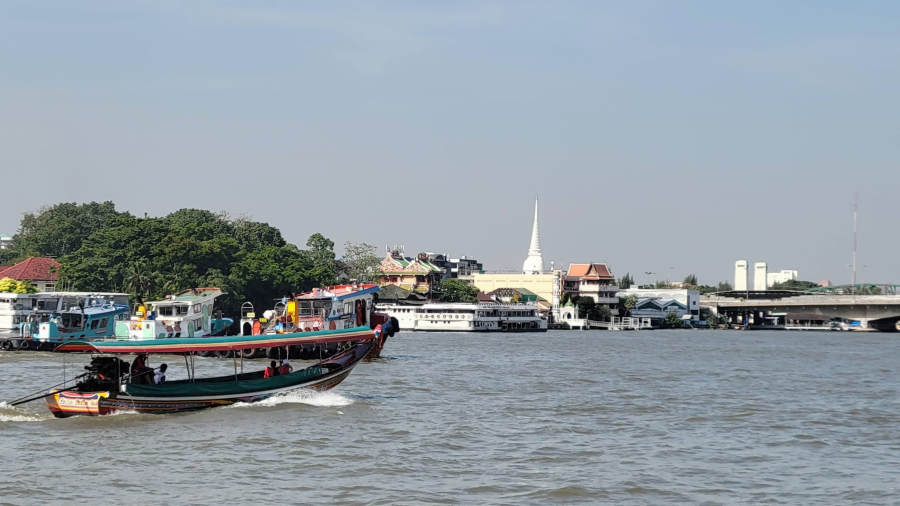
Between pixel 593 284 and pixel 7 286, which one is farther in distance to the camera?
pixel 593 284

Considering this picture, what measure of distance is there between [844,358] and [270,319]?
3288 centimetres

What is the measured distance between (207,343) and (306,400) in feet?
11.4

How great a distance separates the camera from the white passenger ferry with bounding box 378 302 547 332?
319 feet

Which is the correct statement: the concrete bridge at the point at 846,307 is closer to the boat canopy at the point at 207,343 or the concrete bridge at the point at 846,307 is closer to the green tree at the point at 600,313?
the green tree at the point at 600,313

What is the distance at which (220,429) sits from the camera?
24.3m

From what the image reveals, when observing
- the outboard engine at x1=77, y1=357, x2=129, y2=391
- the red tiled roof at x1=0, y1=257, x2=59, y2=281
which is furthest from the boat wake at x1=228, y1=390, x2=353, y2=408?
the red tiled roof at x1=0, y1=257, x2=59, y2=281

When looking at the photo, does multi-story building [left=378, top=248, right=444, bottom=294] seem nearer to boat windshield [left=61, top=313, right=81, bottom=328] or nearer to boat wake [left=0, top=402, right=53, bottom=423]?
boat windshield [left=61, top=313, right=81, bottom=328]

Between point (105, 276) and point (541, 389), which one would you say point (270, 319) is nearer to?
point (541, 389)

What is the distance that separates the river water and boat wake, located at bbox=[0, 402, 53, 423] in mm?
71

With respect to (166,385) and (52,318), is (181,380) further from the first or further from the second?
(52,318)

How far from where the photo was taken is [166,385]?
86.0 feet

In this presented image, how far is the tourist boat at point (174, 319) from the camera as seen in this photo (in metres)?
45.9

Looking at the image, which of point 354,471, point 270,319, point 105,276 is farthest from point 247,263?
point 354,471

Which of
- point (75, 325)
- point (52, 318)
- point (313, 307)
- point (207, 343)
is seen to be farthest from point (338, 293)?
point (207, 343)
